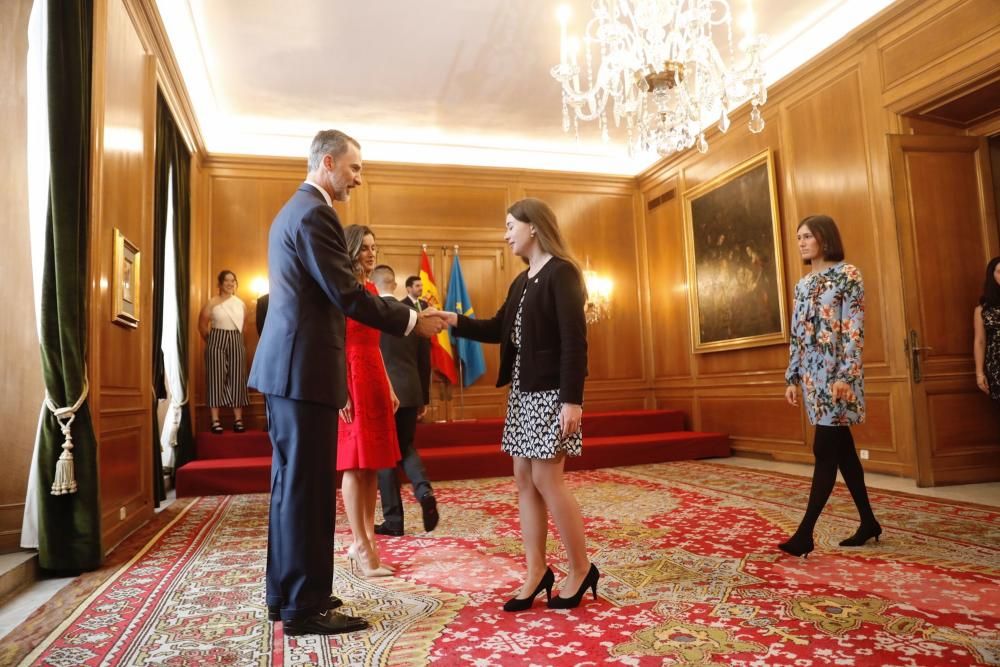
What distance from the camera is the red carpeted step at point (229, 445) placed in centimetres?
621

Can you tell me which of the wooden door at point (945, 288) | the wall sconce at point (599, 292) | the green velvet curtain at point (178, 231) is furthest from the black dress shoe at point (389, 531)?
the wall sconce at point (599, 292)

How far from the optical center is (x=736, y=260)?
6984 mm

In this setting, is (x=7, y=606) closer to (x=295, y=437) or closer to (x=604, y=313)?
(x=295, y=437)

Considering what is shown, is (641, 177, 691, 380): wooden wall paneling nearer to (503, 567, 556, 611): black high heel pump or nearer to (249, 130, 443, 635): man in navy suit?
(503, 567, 556, 611): black high heel pump

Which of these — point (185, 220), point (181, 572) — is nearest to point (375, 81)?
point (185, 220)

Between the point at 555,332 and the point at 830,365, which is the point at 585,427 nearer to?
the point at 830,365

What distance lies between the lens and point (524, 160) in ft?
28.4

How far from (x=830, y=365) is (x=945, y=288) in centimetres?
278

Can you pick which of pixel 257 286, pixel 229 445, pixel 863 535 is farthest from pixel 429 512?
pixel 257 286

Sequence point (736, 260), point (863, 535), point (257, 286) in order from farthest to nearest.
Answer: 1. point (257, 286)
2. point (736, 260)
3. point (863, 535)

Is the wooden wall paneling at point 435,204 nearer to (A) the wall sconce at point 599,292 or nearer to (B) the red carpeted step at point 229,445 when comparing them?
(A) the wall sconce at point 599,292

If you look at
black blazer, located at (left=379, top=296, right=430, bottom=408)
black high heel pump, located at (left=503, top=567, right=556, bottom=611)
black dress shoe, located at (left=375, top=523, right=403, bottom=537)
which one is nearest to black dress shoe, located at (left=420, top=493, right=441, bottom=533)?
black dress shoe, located at (left=375, top=523, right=403, bottom=537)

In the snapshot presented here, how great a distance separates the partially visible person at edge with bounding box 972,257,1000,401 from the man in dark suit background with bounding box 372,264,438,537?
394 cm

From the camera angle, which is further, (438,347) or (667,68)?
(438,347)
